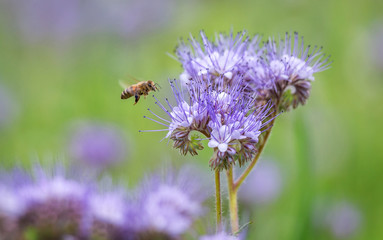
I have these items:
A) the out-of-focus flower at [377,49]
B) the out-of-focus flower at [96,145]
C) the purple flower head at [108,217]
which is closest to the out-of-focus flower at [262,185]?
the out-of-focus flower at [96,145]

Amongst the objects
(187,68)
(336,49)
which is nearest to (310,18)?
(336,49)

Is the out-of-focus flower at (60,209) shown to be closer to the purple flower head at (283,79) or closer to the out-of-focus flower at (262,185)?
the purple flower head at (283,79)

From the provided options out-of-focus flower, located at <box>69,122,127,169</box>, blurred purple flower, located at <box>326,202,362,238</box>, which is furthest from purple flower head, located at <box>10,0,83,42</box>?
blurred purple flower, located at <box>326,202,362,238</box>

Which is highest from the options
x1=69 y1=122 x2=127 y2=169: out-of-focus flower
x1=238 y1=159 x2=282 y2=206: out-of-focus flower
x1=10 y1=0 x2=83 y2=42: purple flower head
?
x1=10 y1=0 x2=83 y2=42: purple flower head

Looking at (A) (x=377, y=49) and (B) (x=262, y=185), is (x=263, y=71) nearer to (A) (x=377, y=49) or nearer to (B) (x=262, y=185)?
(B) (x=262, y=185)

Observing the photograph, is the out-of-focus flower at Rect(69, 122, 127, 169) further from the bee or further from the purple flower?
the purple flower

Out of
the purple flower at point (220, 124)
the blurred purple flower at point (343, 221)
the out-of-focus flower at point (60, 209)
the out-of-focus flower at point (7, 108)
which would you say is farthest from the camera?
the out-of-focus flower at point (7, 108)

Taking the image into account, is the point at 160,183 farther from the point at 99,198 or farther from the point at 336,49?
the point at 336,49
